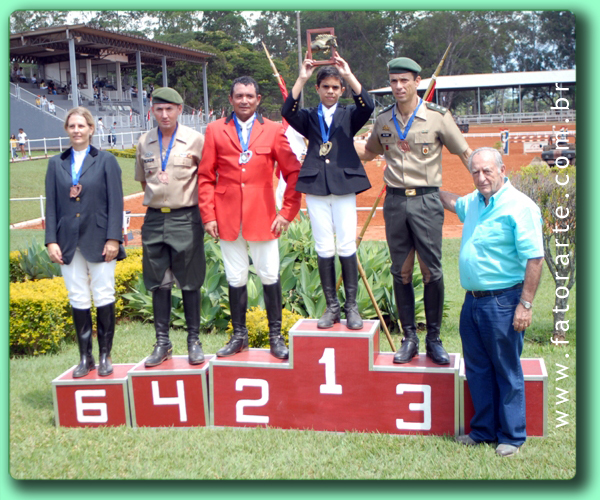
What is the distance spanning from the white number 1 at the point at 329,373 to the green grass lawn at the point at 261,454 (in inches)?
12.2

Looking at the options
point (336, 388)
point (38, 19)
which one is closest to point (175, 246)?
point (336, 388)

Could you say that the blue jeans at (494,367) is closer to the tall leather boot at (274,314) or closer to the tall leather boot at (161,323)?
the tall leather boot at (274,314)

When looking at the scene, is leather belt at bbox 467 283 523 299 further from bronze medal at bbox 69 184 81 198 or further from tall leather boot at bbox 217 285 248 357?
bronze medal at bbox 69 184 81 198

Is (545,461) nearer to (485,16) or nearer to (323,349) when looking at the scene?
(323,349)

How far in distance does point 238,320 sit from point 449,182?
16.7m

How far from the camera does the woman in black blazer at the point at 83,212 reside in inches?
185

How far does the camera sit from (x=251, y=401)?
4.81m

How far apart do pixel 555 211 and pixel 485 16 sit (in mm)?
35306

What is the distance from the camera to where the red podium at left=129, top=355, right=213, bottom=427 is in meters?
4.81

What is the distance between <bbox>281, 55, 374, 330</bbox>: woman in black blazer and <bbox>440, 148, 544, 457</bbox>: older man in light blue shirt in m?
0.83

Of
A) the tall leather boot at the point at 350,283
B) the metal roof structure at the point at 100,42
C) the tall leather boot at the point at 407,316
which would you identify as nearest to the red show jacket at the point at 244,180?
the tall leather boot at the point at 350,283

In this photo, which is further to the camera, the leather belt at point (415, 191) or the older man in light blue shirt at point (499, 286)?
the leather belt at point (415, 191)

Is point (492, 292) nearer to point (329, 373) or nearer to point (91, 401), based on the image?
point (329, 373)

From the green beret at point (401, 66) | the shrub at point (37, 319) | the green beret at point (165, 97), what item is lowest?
the shrub at point (37, 319)
